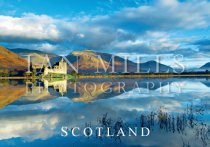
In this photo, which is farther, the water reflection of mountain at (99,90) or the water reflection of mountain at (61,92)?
the water reflection of mountain at (99,90)

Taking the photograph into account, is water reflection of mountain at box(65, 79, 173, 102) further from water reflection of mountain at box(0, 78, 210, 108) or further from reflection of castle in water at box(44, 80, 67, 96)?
reflection of castle in water at box(44, 80, 67, 96)

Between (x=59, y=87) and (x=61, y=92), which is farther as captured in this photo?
(x=59, y=87)

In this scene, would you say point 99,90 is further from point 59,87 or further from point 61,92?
point 59,87

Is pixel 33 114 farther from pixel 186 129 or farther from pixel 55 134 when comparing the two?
pixel 186 129

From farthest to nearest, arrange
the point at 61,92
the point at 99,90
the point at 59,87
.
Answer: the point at 59,87, the point at 99,90, the point at 61,92

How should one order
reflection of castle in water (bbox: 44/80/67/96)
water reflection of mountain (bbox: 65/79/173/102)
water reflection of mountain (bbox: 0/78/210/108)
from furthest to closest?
reflection of castle in water (bbox: 44/80/67/96) < water reflection of mountain (bbox: 65/79/173/102) < water reflection of mountain (bbox: 0/78/210/108)

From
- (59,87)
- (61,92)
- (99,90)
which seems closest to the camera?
(61,92)

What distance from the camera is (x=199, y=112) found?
24.0m

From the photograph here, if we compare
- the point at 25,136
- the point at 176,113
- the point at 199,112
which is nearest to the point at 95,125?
the point at 25,136

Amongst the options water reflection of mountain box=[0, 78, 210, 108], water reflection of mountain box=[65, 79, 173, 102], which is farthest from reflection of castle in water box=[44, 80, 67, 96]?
water reflection of mountain box=[65, 79, 173, 102]

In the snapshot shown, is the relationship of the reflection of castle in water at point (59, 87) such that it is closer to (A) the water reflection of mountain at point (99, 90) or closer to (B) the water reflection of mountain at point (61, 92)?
(B) the water reflection of mountain at point (61, 92)

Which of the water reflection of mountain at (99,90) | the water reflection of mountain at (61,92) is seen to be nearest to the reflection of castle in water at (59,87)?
the water reflection of mountain at (61,92)

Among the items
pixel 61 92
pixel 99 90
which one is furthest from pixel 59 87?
pixel 61 92

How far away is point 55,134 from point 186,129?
272 inches
